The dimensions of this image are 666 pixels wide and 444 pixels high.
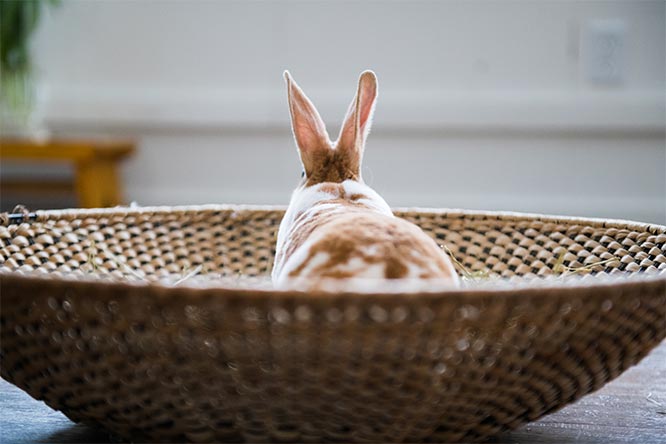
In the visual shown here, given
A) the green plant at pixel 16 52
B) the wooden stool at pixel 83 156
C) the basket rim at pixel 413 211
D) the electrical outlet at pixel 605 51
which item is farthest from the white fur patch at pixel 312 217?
the green plant at pixel 16 52

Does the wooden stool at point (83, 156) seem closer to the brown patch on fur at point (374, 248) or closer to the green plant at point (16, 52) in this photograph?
the green plant at point (16, 52)

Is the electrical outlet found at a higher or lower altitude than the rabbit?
higher

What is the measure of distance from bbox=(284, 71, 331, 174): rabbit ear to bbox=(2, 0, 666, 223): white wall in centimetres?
121

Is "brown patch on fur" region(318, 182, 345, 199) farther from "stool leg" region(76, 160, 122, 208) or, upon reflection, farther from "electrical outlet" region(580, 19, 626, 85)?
"electrical outlet" region(580, 19, 626, 85)

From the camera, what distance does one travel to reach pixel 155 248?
87 centimetres

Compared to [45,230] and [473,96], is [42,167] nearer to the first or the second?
[473,96]

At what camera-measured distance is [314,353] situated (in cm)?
41

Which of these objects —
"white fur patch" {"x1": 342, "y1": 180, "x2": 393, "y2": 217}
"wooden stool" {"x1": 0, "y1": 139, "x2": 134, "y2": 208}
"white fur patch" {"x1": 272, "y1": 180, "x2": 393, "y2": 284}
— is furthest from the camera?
"wooden stool" {"x1": 0, "y1": 139, "x2": 134, "y2": 208}

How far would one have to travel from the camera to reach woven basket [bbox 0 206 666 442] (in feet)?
1.31

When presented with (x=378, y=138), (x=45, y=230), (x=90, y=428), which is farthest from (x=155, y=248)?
(x=378, y=138)

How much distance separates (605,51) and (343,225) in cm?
163

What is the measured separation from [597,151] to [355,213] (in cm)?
155

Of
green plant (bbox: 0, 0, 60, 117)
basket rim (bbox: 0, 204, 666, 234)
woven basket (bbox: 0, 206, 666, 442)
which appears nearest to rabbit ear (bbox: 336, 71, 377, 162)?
basket rim (bbox: 0, 204, 666, 234)

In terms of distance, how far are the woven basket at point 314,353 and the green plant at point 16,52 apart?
5.63ft
